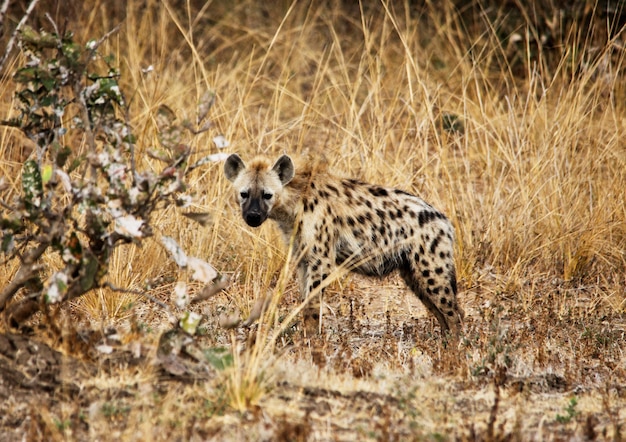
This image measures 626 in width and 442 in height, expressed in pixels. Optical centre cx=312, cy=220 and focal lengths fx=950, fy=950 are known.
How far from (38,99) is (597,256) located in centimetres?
492

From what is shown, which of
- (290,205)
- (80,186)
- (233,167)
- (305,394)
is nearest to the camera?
(80,186)

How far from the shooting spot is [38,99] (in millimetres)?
4699

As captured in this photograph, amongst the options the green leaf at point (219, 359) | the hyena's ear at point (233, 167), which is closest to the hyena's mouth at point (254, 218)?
the hyena's ear at point (233, 167)

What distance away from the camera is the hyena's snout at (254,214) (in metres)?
6.27

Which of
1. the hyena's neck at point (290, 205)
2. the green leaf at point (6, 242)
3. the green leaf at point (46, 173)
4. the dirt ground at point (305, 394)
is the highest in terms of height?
the hyena's neck at point (290, 205)

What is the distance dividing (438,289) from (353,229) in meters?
0.71

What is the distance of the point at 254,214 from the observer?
20.6 ft

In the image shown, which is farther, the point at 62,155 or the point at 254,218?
the point at 254,218

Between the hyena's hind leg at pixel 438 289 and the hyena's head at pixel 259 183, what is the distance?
1.03 meters

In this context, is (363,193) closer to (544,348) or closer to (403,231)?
(403,231)

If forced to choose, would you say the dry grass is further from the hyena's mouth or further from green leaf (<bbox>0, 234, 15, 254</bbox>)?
green leaf (<bbox>0, 234, 15, 254</bbox>)

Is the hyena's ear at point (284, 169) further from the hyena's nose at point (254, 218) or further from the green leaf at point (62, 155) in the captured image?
A: the green leaf at point (62, 155)

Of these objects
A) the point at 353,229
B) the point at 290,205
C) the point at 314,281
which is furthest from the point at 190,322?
the point at 353,229

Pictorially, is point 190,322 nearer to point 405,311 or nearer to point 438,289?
point 438,289
